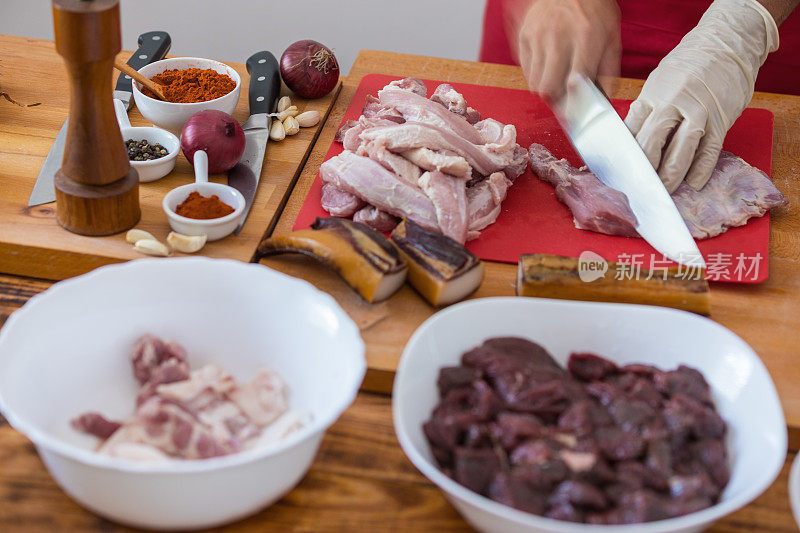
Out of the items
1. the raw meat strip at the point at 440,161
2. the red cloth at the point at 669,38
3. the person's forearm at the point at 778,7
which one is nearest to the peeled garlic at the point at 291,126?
the raw meat strip at the point at 440,161

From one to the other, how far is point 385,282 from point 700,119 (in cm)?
118

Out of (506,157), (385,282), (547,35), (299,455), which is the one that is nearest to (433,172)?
(506,157)

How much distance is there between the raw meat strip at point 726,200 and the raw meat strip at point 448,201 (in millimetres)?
665

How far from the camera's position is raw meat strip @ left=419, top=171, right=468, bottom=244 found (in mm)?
2174

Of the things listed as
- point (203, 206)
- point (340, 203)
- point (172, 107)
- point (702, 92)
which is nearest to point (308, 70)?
point (172, 107)

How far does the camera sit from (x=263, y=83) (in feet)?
9.28

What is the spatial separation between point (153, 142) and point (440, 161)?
876 millimetres

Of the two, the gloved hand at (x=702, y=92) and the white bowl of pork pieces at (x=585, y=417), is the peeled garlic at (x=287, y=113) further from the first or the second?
the white bowl of pork pieces at (x=585, y=417)

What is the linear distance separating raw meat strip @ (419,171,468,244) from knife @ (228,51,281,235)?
0.51 m

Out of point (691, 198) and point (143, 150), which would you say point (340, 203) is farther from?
point (691, 198)

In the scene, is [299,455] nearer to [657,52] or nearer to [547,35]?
[547,35]

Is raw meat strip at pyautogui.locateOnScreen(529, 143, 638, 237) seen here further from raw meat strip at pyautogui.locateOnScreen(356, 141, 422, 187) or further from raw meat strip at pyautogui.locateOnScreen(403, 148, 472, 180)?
raw meat strip at pyautogui.locateOnScreen(356, 141, 422, 187)

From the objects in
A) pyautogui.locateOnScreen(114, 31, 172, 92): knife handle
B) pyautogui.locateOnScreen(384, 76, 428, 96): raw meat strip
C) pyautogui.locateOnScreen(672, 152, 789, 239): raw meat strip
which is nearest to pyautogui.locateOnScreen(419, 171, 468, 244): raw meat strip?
pyautogui.locateOnScreen(384, 76, 428, 96): raw meat strip

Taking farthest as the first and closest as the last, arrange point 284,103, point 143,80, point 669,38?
point 669,38
point 284,103
point 143,80
